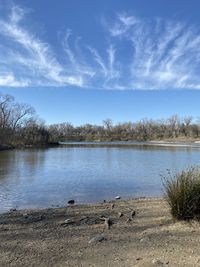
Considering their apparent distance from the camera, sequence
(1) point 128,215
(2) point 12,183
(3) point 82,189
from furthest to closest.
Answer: (2) point 12,183 < (3) point 82,189 < (1) point 128,215

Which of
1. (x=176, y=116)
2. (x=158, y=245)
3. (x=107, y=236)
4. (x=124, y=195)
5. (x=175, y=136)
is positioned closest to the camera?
(x=158, y=245)

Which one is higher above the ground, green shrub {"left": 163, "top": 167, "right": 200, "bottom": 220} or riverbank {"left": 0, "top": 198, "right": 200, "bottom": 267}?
green shrub {"left": 163, "top": 167, "right": 200, "bottom": 220}

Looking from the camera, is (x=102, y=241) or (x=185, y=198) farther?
(x=185, y=198)

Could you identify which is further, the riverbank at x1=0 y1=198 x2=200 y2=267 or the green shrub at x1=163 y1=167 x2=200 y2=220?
the green shrub at x1=163 y1=167 x2=200 y2=220

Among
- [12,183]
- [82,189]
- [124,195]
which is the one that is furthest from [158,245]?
A: [12,183]

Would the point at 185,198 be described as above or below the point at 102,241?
above

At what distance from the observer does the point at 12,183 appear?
2161 cm

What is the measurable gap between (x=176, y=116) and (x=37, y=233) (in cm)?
16776

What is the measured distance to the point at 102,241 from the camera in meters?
7.05

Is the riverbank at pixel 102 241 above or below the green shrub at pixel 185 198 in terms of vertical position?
below

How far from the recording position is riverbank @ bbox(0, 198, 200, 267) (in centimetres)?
593

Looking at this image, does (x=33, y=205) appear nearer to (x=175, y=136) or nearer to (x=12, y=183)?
(x=12, y=183)

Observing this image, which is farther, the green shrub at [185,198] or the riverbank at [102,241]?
the green shrub at [185,198]

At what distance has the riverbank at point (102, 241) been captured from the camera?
5.93 meters
